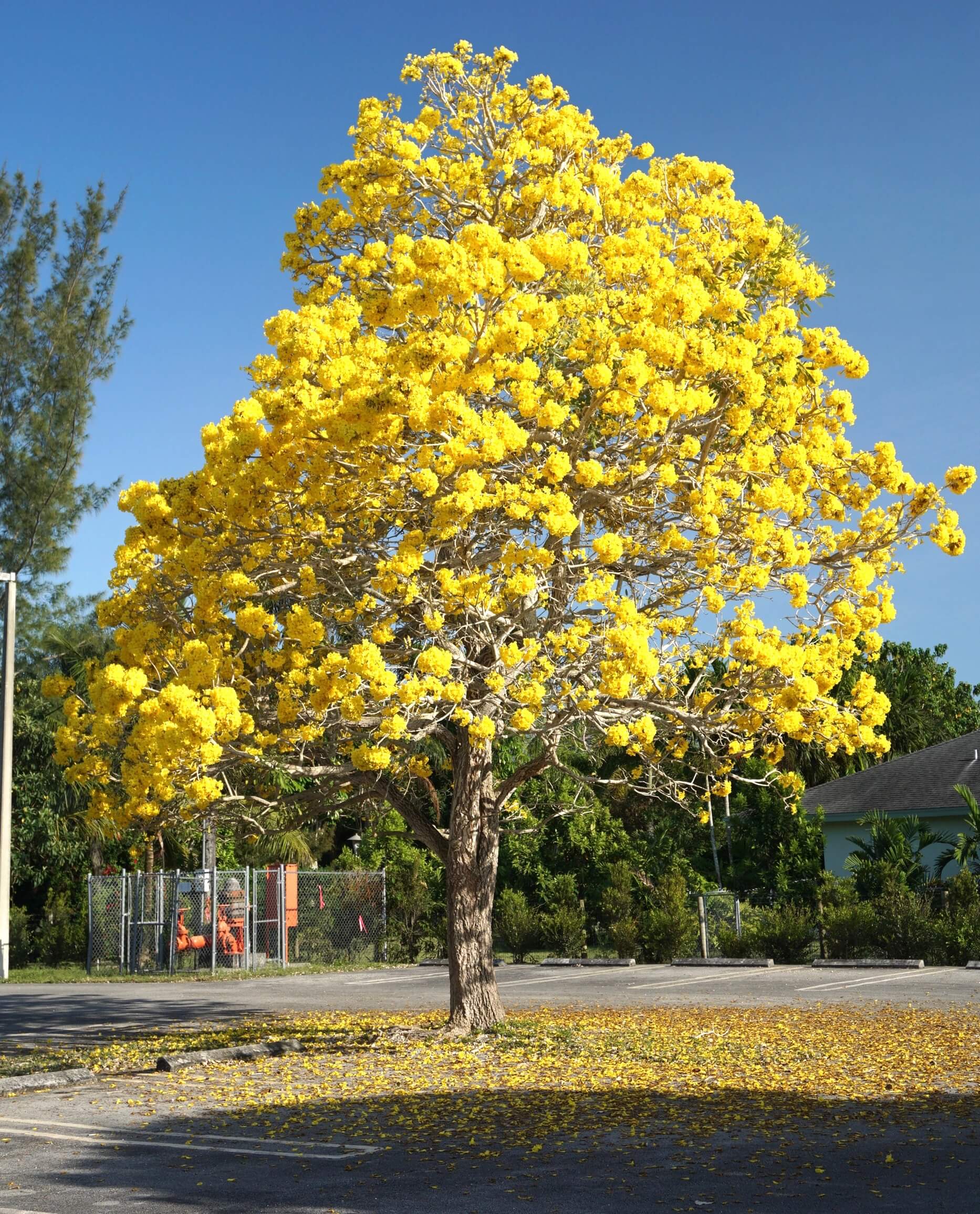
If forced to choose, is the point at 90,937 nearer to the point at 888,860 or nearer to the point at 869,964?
the point at 869,964

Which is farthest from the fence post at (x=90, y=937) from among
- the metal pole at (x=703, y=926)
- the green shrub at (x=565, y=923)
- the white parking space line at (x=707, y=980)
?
the metal pole at (x=703, y=926)

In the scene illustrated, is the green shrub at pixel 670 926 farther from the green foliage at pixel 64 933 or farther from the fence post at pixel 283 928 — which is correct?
the green foliage at pixel 64 933

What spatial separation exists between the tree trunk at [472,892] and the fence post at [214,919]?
10801 mm

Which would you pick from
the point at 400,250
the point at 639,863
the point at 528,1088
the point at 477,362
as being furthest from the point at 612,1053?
the point at 639,863

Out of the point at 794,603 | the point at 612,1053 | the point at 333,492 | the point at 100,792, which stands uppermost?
the point at 333,492

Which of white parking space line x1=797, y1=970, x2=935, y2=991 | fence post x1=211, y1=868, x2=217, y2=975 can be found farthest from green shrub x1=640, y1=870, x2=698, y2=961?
fence post x1=211, y1=868, x2=217, y2=975

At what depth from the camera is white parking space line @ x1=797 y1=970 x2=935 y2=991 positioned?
18.9m

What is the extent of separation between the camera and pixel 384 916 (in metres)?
27.0

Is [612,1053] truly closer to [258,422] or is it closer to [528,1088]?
[528,1088]

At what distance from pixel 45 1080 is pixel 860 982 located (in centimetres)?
1275

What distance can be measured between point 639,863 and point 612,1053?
14.8 m

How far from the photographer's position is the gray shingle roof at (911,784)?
2833 centimetres

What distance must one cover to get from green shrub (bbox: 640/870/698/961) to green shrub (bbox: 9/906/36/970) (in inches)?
596

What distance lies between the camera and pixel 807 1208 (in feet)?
21.5
